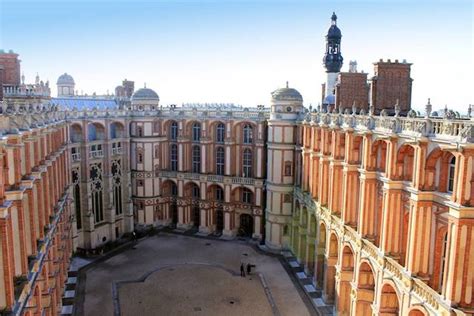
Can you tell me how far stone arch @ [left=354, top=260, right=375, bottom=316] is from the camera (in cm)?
3266

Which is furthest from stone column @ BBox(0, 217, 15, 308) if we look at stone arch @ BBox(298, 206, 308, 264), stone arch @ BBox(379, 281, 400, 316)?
stone arch @ BBox(298, 206, 308, 264)

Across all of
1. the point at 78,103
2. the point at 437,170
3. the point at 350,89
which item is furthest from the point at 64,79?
the point at 437,170

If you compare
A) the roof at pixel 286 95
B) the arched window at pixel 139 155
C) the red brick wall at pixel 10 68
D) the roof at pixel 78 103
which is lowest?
the arched window at pixel 139 155

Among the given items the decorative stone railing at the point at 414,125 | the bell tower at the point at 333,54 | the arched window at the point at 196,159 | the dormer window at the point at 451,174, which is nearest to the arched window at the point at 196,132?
the arched window at the point at 196,159

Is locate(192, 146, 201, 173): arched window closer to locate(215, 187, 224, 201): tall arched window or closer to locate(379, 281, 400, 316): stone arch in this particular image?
locate(215, 187, 224, 201): tall arched window

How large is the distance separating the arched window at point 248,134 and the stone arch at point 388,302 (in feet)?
107

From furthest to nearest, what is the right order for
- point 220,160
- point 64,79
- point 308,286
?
point 64,79
point 220,160
point 308,286

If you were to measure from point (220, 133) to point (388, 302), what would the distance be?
36177mm

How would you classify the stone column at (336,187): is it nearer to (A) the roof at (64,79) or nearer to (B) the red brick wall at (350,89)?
(B) the red brick wall at (350,89)

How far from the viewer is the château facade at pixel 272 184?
23.2 metres

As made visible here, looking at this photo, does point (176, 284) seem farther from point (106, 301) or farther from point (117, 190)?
point (117, 190)

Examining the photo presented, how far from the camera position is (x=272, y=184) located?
5494 centimetres

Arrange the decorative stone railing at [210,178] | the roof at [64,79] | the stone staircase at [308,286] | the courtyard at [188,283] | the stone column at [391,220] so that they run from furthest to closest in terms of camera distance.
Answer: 1. the roof at [64,79]
2. the decorative stone railing at [210,178]
3. the courtyard at [188,283]
4. the stone staircase at [308,286]
5. the stone column at [391,220]

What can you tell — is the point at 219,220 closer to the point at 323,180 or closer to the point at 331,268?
the point at 323,180
